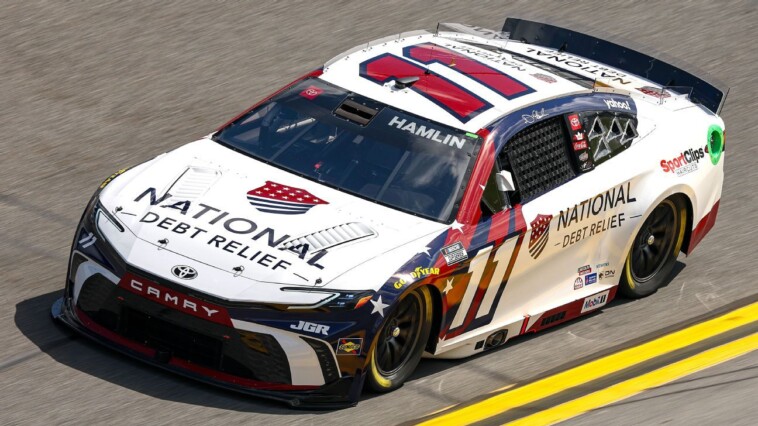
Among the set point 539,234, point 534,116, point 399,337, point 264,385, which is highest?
point 534,116

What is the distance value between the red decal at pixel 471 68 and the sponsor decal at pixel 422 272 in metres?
1.49

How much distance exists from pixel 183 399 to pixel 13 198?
311cm

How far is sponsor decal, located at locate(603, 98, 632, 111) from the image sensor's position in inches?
335

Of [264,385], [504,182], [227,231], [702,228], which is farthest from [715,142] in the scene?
[264,385]

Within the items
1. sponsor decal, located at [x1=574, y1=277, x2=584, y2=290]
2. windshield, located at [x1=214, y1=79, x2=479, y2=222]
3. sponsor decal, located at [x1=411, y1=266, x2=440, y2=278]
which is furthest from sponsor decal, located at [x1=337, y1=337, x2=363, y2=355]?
sponsor decal, located at [x1=574, y1=277, x2=584, y2=290]

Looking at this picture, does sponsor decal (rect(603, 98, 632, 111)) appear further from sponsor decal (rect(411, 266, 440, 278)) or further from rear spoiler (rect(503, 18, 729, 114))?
sponsor decal (rect(411, 266, 440, 278))

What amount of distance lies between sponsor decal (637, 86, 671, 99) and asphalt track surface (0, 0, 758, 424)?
1070mm

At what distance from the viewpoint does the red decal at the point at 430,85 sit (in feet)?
25.7

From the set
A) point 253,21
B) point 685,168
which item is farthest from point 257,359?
point 253,21

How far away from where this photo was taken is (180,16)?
1216 centimetres

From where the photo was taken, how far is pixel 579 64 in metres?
9.37

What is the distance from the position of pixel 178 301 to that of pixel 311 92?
1939 millimetres

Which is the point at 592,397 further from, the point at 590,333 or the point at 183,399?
the point at 183,399

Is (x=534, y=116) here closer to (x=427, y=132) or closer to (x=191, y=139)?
(x=427, y=132)
